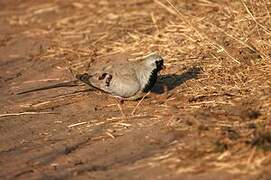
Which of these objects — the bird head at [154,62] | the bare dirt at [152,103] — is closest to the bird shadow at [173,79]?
the bare dirt at [152,103]

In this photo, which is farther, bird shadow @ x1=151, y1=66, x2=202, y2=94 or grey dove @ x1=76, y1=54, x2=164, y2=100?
bird shadow @ x1=151, y1=66, x2=202, y2=94

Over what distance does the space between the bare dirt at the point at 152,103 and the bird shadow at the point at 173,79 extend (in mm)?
13

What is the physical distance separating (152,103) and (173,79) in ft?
2.08

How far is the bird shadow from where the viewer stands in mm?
6355

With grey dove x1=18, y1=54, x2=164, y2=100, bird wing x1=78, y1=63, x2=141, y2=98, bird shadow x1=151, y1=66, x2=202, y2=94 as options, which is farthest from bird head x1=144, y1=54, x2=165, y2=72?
bird shadow x1=151, y1=66, x2=202, y2=94

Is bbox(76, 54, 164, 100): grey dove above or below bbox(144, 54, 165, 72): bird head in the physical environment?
below

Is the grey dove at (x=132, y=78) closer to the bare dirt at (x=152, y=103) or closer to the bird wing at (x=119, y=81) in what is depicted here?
the bird wing at (x=119, y=81)

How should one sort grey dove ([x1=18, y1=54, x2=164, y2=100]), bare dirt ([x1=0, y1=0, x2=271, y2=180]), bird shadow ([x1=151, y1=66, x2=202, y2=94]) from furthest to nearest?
bird shadow ([x1=151, y1=66, x2=202, y2=94])
grey dove ([x1=18, y1=54, x2=164, y2=100])
bare dirt ([x1=0, y1=0, x2=271, y2=180])

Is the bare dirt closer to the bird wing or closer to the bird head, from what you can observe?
the bird wing

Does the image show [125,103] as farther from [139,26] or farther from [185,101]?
[139,26]

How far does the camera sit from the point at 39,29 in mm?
10133

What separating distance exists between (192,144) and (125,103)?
59.9 inches

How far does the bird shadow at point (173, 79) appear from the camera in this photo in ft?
20.9

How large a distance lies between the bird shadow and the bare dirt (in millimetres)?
13
